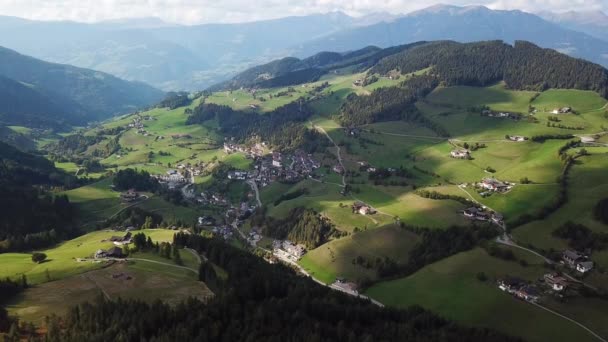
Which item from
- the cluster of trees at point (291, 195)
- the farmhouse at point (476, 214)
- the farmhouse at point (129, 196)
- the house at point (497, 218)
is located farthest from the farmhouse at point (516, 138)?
the farmhouse at point (129, 196)

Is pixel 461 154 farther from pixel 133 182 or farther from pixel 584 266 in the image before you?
pixel 133 182

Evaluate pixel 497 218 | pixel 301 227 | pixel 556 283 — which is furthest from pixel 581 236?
pixel 301 227

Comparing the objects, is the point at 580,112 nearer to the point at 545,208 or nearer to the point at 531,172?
the point at 531,172

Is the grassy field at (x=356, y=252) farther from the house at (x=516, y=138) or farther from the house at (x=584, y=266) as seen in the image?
the house at (x=516, y=138)

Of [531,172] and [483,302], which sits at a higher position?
[531,172]

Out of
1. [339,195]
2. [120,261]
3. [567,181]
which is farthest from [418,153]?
[120,261]

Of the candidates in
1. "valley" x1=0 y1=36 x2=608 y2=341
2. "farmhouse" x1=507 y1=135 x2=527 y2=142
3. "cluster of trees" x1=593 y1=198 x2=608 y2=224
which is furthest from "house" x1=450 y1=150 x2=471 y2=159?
"cluster of trees" x1=593 y1=198 x2=608 y2=224
